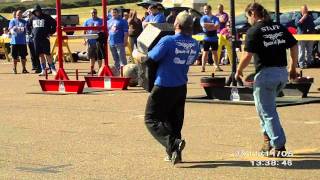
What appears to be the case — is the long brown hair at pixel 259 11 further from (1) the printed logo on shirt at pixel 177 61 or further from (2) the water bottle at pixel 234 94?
(2) the water bottle at pixel 234 94

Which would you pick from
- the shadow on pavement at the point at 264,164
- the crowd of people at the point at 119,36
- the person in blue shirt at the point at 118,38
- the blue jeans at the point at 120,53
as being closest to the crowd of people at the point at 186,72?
the shadow on pavement at the point at 264,164

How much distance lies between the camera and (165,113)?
8.53m

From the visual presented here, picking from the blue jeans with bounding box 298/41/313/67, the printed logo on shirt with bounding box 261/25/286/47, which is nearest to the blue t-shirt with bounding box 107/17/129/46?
the blue jeans with bounding box 298/41/313/67

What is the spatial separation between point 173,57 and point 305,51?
14.6m

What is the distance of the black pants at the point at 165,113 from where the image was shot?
8422mm

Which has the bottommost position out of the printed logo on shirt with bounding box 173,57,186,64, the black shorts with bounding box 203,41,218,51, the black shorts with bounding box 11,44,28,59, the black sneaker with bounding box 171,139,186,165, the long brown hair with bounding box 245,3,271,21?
the black shorts with bounding box 11,44,28,59

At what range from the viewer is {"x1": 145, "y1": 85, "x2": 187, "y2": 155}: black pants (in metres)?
8.42

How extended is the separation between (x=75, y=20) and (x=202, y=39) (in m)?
31.0

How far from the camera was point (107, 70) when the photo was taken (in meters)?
17.5

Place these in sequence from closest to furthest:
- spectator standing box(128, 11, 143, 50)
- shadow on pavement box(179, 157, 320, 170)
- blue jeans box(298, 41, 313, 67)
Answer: shadow on pavement box(179, 157, 320, 170)
blue jeans box(298, 41, 313, 67)
spectator standing box(128, 11, 143, 50)

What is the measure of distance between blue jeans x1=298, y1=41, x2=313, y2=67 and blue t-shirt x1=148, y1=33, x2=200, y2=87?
13967mm

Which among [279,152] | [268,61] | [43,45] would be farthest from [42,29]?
[279,152]

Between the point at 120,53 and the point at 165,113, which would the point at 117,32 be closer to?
the point at 120,53

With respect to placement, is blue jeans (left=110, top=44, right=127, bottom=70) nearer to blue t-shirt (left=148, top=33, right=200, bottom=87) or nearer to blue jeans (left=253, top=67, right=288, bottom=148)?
blue t-shirt (left=148, top=33, right=200, bottom=87)
